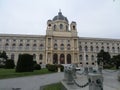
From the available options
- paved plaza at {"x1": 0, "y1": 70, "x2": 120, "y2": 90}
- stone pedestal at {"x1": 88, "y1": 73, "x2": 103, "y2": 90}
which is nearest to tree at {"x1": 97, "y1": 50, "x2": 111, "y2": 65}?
paved plaza at {"x1": 0, "y1": 70, "x2": 120, "y2": 90}

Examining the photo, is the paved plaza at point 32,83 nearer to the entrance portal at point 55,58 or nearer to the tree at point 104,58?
the tree at point 104,58

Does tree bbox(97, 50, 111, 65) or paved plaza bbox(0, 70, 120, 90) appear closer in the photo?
paved plaza bbox(0, 70, 120, 90)

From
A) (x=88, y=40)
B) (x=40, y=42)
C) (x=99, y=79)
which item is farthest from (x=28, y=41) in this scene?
(x=99, y=79)

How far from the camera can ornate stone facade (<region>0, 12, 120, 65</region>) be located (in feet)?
221

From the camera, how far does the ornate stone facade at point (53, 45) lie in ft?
221

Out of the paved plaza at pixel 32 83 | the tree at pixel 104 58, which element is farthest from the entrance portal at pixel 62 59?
the paved plaza at pixel 32 83

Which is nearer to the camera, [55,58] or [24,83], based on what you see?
[24,83]

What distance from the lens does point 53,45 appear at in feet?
224

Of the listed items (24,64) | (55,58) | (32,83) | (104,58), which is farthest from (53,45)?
(32,83)

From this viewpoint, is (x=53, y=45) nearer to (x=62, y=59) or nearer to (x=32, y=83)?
(x=62, y=59)

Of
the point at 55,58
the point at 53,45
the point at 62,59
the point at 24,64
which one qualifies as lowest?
the point at 24,64

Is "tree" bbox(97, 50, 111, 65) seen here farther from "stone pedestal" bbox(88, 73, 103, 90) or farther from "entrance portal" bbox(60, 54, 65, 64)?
"stone pedestal" bbox(88, 73, 103, 90)

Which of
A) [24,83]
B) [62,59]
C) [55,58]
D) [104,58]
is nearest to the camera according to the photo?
[24,83]

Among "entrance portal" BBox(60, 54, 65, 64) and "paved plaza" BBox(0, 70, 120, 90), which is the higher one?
"entrance portal" BBox(60, 54, 65, 64)
